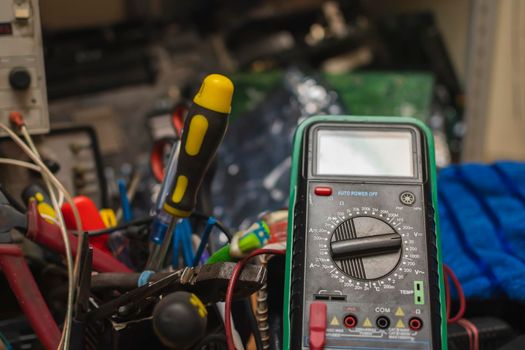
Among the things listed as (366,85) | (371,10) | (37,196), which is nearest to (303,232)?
(37,196)

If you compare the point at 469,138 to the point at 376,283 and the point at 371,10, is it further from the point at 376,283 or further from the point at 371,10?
the point at 376,283

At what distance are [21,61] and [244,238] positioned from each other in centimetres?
34

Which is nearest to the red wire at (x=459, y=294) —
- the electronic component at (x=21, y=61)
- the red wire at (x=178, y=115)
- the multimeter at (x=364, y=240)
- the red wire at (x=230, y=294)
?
the multimeter at (x=364, y=240)

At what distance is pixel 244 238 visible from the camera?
617mm

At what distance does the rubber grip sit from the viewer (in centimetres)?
62

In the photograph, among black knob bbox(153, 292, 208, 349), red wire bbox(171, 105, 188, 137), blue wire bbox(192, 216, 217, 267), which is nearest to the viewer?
black knob bbox(153, 292, 208, 349)

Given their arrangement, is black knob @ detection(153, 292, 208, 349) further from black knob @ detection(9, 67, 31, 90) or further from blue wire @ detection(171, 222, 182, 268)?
black knob @ detection(9, 67, 31, 90)

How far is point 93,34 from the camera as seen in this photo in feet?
4.51

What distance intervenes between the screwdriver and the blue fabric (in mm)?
335

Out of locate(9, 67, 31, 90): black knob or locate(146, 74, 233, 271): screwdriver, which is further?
locate(9, 67, 31, 90): black knob

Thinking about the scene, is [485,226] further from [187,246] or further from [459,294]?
[187,246]

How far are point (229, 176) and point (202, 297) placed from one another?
1.64 feet

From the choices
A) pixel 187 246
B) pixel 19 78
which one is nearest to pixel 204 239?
pixel 187 246

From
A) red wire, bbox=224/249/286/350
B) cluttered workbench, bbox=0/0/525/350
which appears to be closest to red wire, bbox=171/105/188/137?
cluttered workbench, bbox=0/0/525/350
